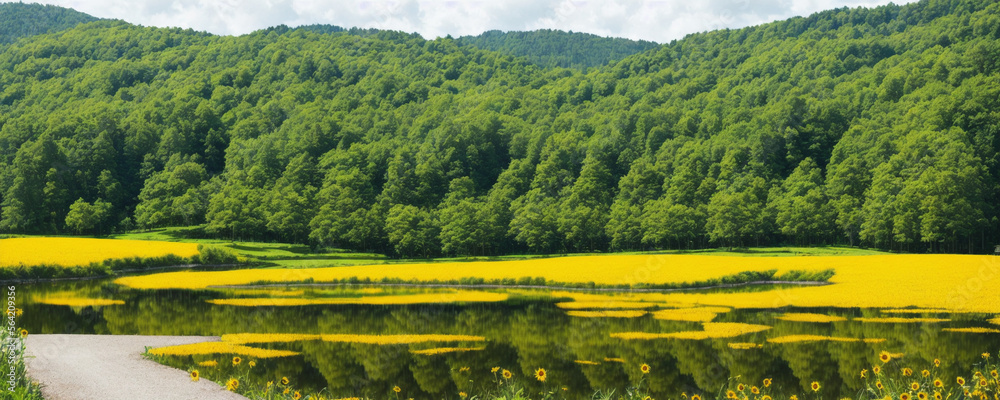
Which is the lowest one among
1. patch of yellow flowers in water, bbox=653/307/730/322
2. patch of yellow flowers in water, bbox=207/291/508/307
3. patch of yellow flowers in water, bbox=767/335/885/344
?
patch of yellow flowers in water, bbox=207/291/508/307

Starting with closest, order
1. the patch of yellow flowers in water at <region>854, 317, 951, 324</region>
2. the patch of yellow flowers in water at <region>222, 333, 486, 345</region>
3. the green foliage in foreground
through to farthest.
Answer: the green foliage in foreground → the patch of yellow flowers in water at <region>222, 333, 486, 345</region> → the patch of yellow flowers in water at <region>854, 317, 951, 324</region>

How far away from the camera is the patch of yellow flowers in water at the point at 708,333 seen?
3053cm

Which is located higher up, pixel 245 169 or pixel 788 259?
pixel 245 169

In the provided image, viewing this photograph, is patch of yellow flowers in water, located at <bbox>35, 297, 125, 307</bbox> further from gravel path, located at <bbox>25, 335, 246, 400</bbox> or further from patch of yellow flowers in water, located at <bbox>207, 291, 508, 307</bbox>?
gravel path, located at <bbox>25, 335, 246, 400</bbox>

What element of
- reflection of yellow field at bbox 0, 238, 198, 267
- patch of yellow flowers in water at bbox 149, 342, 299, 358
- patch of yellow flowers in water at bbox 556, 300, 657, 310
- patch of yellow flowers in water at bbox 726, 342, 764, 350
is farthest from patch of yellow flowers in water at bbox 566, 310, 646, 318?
reflection of yellow field at bbox 0, 238, 198, 267

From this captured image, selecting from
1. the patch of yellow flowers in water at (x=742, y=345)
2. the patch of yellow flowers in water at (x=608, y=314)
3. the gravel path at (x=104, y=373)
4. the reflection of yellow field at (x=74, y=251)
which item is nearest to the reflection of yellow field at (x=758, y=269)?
the patch of yellow flowers in water at (x=608, y=314)

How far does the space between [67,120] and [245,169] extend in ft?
121

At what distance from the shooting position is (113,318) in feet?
118

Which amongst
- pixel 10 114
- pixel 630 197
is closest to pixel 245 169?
pixel 10 114

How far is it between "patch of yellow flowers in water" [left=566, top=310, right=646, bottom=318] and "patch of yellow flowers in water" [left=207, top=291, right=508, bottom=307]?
8.48 metres

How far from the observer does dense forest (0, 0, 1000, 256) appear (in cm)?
10506

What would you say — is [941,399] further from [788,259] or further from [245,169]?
[245,169]

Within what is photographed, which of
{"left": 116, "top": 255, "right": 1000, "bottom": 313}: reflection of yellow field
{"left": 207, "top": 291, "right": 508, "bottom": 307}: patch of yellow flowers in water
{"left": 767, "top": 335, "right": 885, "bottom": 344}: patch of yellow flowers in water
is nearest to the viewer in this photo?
{"left": 767, "top": 335, "right": 885, "bottom": 344}: patch of yellow flowers in water

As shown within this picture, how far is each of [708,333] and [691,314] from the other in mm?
6357
